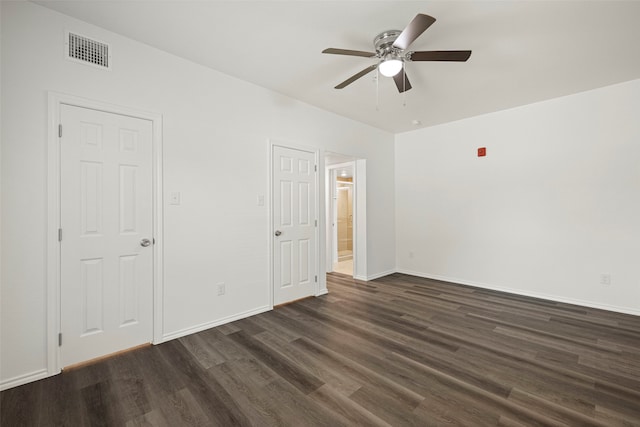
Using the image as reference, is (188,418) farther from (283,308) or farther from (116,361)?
(283,308)

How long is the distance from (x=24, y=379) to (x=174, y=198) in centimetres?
170

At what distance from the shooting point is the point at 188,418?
1653 mm

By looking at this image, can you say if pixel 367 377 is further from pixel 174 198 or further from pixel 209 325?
pixel 174 198

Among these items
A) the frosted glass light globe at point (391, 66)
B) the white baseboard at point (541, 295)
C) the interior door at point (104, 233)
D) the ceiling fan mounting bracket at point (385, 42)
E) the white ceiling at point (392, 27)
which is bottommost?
the white baseboard at point (541, 295)

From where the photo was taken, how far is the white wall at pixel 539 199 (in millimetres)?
3326

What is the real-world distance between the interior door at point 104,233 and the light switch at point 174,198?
0.18 meters

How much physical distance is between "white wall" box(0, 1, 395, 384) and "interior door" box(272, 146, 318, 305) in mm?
180

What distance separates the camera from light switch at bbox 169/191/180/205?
2.67 meters

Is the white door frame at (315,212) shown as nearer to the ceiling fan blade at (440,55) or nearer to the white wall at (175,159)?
the white wall at (175,159)

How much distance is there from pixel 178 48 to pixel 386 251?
14.7ft

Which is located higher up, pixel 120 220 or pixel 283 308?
pixel 120 220

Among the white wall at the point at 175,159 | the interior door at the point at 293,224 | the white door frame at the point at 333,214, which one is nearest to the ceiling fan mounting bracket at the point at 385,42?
the white wall at the point at 175,159

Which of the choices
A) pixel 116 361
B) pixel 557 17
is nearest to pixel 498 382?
pixel 557 17

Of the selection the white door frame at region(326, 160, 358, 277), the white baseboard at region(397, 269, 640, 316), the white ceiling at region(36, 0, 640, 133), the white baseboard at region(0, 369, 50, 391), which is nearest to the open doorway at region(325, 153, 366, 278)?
the white door frame at region(326, 160, 358, 277)
